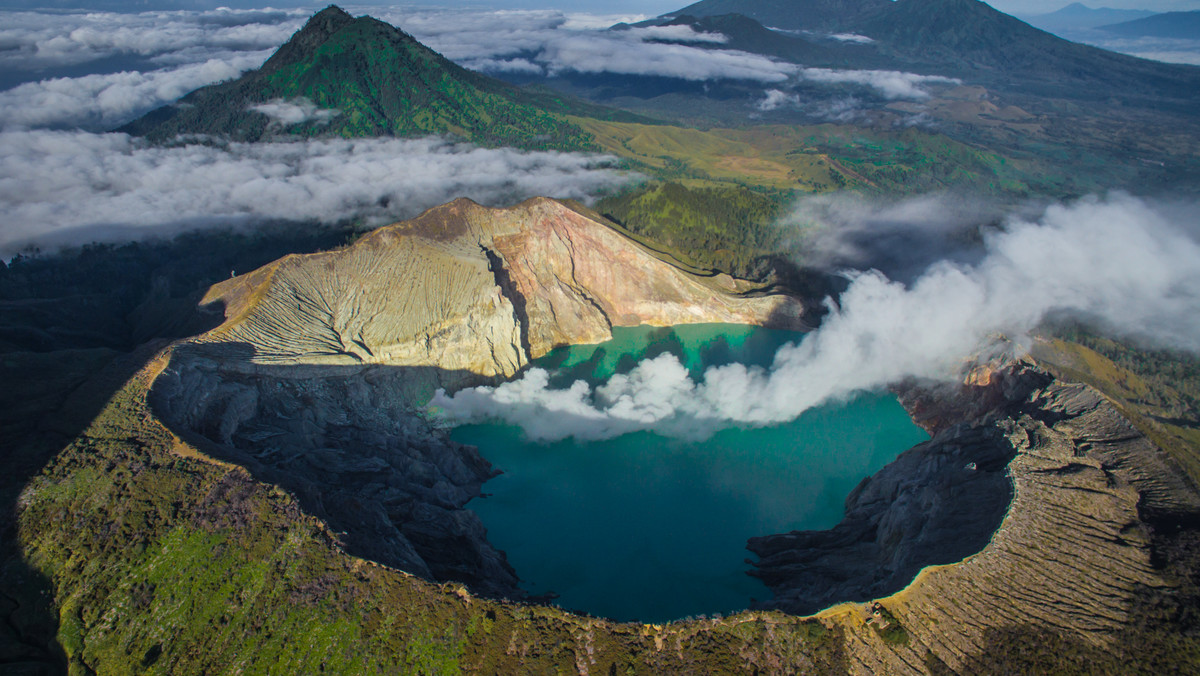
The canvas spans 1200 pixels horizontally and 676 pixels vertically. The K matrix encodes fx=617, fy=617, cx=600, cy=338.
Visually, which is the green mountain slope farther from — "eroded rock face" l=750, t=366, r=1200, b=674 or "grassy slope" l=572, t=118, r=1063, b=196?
"eroded rock face" l=750, t=366, r=1200, b=674

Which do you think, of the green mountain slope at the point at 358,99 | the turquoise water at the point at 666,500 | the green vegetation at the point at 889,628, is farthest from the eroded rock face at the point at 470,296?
the green mountain slope at the point at 358,99

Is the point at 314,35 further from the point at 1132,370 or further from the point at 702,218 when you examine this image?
the point at 1132,370

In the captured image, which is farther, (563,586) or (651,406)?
(651,406)

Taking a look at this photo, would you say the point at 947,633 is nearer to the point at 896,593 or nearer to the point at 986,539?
the point at 896,593

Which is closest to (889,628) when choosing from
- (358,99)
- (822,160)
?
(358,99)

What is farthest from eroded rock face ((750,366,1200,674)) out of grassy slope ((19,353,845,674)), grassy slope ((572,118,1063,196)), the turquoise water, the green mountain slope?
the green mountain slope

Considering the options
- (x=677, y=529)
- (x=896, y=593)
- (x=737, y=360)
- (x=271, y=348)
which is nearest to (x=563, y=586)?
(x=677, y=529)

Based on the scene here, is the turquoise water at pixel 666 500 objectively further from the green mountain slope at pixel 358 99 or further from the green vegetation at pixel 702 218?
the green mountain slope at pixel 358 99
